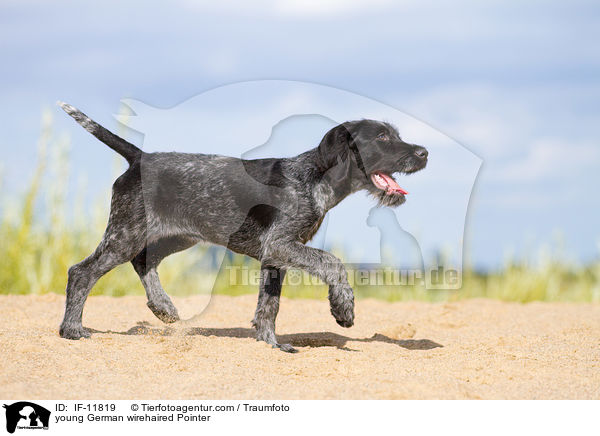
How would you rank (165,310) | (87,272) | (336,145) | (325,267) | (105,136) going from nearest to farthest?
1. (325,267)
2. (336,145)
3. (87,272)
4. (105,136)
5. (165,310)

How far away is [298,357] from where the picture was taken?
19.8ft

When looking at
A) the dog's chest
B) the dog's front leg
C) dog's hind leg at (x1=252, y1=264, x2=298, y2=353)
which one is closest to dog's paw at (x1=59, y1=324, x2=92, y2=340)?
dog's hind leg at (x1=252, y1=264, x2=298, y2=353)

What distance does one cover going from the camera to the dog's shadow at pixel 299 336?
729cm

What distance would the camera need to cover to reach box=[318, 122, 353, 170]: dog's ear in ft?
21.5

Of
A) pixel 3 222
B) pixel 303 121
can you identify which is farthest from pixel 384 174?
pixel 3 222

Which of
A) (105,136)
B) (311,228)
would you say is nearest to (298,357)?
(311,228)

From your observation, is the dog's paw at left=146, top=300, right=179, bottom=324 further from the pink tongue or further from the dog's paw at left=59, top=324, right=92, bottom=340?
the pink tongue

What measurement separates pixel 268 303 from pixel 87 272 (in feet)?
6.33

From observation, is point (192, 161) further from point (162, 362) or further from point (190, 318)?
point (162, 362)

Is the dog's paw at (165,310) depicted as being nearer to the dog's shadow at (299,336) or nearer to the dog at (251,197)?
the dog's shadow at (299,336)

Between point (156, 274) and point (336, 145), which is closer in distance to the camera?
point (336, 145)
